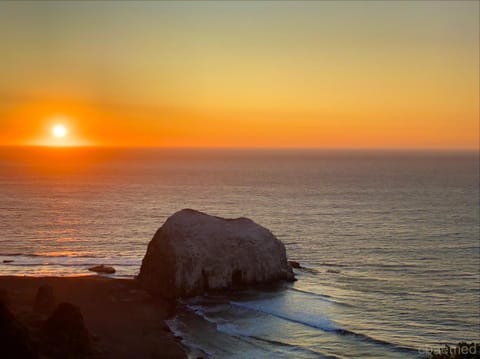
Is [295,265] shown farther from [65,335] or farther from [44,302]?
[65,335]

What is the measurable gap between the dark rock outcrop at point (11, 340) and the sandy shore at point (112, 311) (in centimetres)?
639

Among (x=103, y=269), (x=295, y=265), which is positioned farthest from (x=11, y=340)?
(x=295, y=265)

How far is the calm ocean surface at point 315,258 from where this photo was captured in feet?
148

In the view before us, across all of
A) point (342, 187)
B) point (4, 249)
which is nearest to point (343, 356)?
point (4, 249)

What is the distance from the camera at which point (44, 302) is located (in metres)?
45.3

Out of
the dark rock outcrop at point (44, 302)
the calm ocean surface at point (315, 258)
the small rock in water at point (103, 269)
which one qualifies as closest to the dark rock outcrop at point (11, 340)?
the dark rock outcrop at point (44, 302)

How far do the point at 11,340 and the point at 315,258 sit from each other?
47409mm

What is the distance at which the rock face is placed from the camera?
176 feet

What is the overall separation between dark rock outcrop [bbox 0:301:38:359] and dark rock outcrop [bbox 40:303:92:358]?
370 centimetres

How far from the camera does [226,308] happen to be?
50.3m

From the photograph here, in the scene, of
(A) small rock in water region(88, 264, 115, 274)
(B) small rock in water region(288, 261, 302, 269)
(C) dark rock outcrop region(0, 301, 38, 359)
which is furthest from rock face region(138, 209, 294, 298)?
(C) dark rock outcrop region(0, 301, 38, 359)

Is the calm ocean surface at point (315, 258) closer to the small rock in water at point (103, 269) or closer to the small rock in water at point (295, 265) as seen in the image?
the small rock in water at point (295, 265)

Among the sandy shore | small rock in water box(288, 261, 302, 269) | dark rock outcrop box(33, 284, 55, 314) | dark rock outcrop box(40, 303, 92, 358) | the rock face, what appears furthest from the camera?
small rock in water box(288, 261, 302, 269)

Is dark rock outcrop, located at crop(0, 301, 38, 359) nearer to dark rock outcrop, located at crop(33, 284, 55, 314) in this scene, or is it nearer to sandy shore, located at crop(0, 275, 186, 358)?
sandy shore, located at crop(0, 275, 186, 358)
